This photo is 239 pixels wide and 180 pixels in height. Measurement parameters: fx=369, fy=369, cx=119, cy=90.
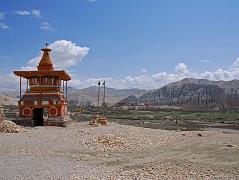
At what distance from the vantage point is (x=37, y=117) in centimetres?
3328

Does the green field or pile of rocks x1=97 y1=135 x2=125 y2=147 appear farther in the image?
the green field

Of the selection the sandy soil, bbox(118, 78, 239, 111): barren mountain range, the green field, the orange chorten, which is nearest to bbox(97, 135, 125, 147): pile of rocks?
the sandy soil

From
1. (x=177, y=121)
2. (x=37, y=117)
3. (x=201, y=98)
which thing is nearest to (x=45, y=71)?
(x=37, y=117)

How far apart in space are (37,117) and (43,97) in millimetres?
2162

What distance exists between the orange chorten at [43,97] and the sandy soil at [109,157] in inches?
242

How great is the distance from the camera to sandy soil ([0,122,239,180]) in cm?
1395

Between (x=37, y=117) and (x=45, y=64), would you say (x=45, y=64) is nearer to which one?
(x=45, y=64)

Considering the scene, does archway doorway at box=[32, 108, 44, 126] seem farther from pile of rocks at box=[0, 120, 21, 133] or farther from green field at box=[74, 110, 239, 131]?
green field at box=[74, 110, 239, 131]

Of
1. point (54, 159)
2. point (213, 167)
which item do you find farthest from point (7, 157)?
point (213, 167)

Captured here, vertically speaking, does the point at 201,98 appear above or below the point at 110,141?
above

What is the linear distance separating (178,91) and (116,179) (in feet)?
599

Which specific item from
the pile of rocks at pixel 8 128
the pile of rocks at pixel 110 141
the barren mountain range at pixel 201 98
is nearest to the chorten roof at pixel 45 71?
the pile of rocks at pixel 8 128

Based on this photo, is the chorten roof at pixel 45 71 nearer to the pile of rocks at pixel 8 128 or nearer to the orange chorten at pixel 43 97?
the orange chorten at pixel 43 97

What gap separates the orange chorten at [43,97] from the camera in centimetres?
3195
